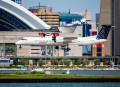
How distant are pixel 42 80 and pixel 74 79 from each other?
9.36 m

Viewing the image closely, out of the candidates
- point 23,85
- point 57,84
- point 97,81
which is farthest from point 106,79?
point 23,85

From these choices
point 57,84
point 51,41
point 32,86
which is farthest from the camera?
point 51,41

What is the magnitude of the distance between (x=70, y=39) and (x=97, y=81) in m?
33.2

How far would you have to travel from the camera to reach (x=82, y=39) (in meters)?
198

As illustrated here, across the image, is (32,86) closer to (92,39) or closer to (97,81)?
(97,81)

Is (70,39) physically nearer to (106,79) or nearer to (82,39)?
(82,39)

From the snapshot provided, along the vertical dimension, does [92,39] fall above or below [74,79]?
above

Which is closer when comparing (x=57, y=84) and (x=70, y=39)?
(x=57, y=84)

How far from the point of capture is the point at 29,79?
542 ft

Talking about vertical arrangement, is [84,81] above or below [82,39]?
below

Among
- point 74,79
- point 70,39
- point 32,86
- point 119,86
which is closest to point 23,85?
point 32,86

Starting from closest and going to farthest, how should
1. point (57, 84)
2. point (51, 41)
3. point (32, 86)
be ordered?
point (32, 86) < point (57, 84) < point (51, 41)

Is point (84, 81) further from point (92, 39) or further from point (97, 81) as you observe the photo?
point (92, 39)

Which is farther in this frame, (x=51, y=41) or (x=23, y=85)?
(x=51, y=41)
